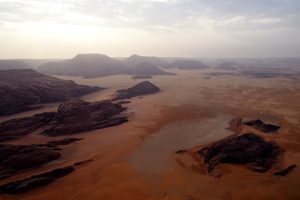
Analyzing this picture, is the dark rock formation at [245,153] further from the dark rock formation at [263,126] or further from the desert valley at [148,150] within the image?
the dark rock formation at [263,126]

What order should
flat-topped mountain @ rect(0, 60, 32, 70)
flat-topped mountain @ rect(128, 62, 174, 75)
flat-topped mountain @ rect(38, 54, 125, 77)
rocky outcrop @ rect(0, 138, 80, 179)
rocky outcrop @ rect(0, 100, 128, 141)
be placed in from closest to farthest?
rocky outcrop @ rect(0, 138, 80, 179) < rocky outcrop @ rect(0, 100, 128, 141) < flat-topped mountain @ rect(38, 54, 125, 77) < flat-topped mountain @ rect(128, 62, 174, 75) < flat-topped mountain @ rect(0, 60, 32, 70)

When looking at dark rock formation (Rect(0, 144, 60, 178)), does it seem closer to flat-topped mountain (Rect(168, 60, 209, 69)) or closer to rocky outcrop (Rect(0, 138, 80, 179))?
rocky outcrop (Rect(0, 138, 80, 179))

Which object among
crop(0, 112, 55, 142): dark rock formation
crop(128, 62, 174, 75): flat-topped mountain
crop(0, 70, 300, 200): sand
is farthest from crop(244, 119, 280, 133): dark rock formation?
crop(128, 62, 174, 75): flat-topped mountain

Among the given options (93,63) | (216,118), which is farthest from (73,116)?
(93,63)

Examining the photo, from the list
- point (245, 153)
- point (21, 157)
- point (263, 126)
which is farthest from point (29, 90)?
point (245, 153)

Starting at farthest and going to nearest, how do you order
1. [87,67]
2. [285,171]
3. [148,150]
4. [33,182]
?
[87,67] < [148,150] < [285,171] < [33,182]

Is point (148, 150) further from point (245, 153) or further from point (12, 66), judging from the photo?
point (12, 66)

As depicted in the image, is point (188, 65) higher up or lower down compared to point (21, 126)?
higher up
